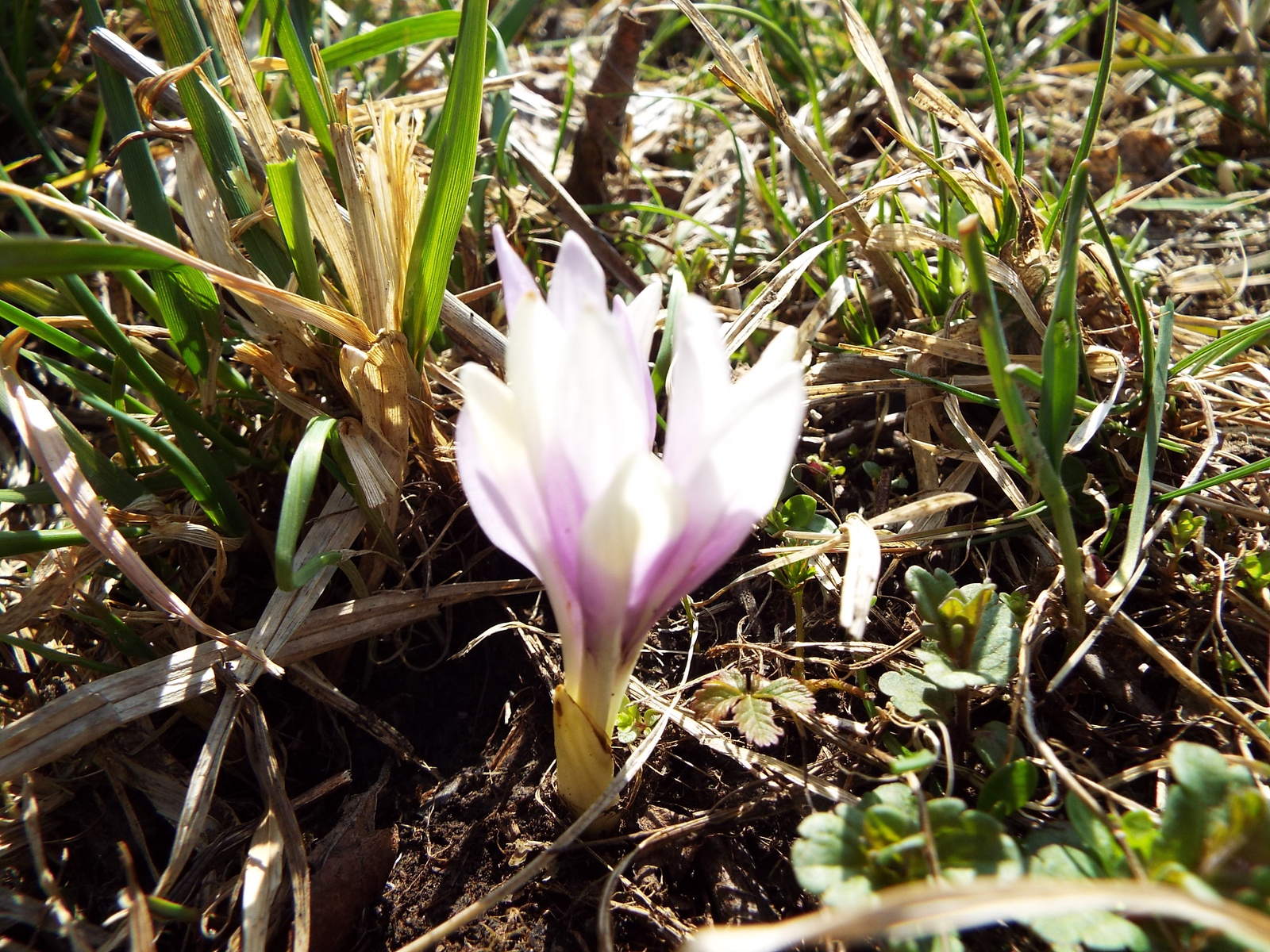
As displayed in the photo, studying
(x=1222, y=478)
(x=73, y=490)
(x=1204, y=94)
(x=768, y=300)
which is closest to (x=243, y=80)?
(x=73, y=490)

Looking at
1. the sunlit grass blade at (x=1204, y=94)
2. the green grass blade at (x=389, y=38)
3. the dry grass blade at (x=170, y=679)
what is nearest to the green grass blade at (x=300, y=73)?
the green grass blade at (x=389, y=38)

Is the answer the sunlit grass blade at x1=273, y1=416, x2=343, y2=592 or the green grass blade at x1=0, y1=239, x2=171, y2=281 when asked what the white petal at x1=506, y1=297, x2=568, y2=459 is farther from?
the green grass blade at x1=0, y1=239, x2=171, y2=281

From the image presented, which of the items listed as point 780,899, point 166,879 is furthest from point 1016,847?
point 166,879

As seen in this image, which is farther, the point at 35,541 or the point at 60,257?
the point at 35,541

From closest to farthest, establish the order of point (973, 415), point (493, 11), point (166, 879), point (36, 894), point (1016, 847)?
point (1016, 847) < point (166, 879) < point (36, 894) < point (973, 415) < point (493, 11)

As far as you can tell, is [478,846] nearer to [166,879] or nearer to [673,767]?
[673,767]

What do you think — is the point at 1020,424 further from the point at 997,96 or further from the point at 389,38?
the point at 389,38
